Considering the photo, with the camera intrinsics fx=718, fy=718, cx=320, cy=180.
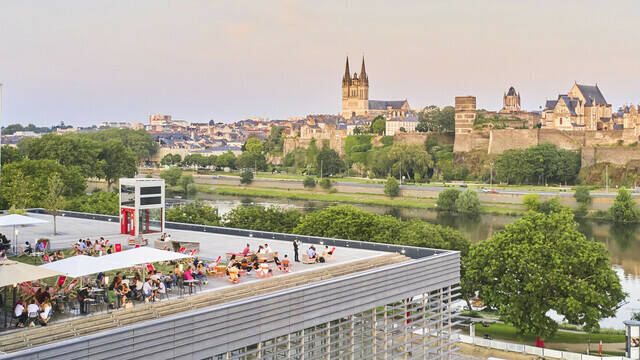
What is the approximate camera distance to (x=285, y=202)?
3487 inches

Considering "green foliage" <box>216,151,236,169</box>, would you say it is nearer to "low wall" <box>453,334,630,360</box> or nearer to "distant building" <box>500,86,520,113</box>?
"distant building" <box>500,86,520,113</box>

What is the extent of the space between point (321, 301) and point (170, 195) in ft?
272

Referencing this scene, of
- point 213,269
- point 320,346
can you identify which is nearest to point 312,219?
point 213,269

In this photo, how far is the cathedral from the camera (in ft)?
605

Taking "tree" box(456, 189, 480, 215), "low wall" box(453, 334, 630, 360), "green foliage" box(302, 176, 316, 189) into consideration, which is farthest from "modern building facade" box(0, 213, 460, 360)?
"green foliage" box(302, 176, 316, 189)

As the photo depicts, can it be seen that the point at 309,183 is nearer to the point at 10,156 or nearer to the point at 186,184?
the point at 186,184

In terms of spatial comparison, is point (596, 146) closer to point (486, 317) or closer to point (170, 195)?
point (170, 195)

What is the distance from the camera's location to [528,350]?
82.2 feet

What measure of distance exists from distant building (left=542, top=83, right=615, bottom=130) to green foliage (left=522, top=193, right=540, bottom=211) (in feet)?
135

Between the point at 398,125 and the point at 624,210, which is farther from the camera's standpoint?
the point at 398,125

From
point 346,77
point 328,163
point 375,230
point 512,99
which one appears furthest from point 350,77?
point 375,230

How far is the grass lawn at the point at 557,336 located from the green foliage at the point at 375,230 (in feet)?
19.7

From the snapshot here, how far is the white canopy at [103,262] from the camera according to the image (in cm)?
1457

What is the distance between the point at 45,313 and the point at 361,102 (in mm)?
173835
